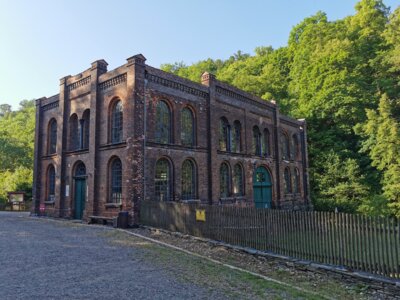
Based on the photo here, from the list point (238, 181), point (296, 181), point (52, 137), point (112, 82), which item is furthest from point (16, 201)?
point (296, 181)

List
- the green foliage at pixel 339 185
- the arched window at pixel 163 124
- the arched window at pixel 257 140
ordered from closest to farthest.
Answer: the arched window at pixel 163 124 < the arched window at pixel 257 140 < the green foliage at pixel 339 185

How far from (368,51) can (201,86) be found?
22.2 meters

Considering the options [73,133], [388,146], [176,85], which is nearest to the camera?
[176,85]

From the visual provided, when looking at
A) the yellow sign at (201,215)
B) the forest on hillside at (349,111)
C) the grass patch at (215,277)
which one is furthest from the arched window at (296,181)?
the grass patch at (215,277)

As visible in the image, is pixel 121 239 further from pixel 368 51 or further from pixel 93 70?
pixel 368 51

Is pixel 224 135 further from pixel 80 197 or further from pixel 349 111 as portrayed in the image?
pixel 349 111

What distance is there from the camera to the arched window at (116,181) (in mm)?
16906

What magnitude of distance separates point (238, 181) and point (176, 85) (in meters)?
8.52

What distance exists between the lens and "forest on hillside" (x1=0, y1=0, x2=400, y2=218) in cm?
2616

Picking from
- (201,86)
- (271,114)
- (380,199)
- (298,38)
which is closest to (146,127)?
(201,86)

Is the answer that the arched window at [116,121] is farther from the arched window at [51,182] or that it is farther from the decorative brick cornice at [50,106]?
the arched window at [51,182]

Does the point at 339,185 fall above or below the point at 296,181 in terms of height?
below

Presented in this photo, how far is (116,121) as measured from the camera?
17.8 m

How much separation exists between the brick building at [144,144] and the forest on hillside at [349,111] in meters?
8.15
